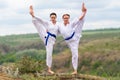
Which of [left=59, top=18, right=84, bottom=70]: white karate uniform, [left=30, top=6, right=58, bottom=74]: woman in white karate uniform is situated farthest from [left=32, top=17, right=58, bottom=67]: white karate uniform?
[left=59, top=18, right=84, bottom=70]: white karate uniform

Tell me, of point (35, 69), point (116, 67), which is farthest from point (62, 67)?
point (35, 69)

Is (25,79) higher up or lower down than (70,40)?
lower down

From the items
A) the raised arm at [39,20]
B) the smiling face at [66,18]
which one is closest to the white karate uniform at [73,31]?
the smiling face at [66,18]

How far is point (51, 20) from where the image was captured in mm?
12438

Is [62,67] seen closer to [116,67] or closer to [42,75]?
[116,67]

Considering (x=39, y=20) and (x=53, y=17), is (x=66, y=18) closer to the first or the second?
(x=53, y=17)

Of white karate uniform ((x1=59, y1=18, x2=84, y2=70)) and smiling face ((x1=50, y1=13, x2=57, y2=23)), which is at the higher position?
smiling face ((x1=50, y1=13, x2=57, y2=23))

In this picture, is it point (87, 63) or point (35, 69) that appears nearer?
point (35, 69)

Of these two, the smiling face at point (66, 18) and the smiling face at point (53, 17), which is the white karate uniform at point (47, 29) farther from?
the smiling face at point (66, 18)

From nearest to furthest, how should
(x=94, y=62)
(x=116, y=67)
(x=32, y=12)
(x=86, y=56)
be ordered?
(x=32, y=12), (x=116, y=67), (x=94, y=62), (x=86, y=56)

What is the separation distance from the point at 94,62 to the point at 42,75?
5378 cm

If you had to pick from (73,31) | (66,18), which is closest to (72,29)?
(73,31)

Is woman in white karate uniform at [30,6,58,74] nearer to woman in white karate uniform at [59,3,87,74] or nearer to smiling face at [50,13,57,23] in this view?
smiling face at [50,13,57,23]

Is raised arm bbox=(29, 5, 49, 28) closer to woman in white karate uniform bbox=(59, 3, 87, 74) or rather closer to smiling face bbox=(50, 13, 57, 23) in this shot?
smiling face bbox=(50, 13, 57, 23)
